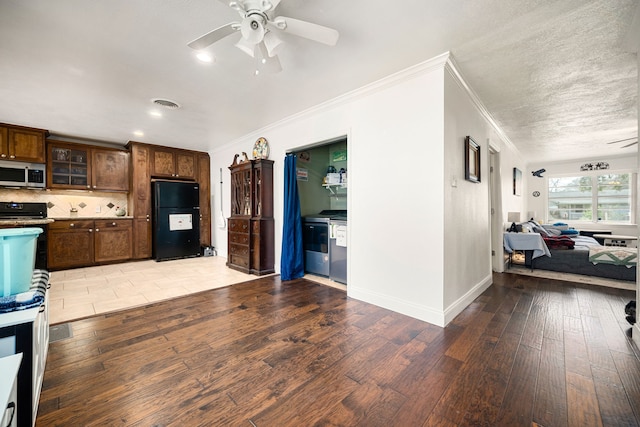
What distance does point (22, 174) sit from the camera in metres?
4.22

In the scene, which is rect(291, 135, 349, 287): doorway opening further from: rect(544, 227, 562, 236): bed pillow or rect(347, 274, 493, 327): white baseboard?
rect(544, 227, 562, 236): bed pillow

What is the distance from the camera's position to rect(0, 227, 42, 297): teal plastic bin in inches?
49.7

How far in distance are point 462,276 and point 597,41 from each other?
230 cm

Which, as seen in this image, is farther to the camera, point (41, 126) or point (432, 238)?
point (41, 126)

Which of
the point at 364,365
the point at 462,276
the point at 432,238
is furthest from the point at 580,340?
the point at 364,365

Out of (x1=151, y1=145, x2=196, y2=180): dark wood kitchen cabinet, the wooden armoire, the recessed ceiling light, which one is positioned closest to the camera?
the recessed ceiling light

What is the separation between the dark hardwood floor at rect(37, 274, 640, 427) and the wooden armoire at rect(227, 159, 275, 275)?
4.58ft

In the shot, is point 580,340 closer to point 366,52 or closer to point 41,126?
point 366,52

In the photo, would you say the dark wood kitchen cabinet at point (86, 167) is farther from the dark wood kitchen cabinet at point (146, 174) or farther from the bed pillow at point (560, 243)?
the bed pillow at point (560, 243)

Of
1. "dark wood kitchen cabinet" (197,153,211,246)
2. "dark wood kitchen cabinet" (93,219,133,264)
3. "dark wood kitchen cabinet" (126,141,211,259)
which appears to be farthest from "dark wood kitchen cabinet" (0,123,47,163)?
"dark wood kitchen cabinet" (197,153,211,246)

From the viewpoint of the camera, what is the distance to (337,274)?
3654 mm

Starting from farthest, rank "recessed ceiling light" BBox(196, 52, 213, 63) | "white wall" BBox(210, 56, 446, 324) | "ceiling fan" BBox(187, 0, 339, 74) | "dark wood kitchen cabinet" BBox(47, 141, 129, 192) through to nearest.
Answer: "dark wood kitchen cabinet" BBox(47, 141, 129, 192)
"white wall" BBox(210, 56, 446, 324)
"recessed ceiling light" BBox(196, 52, 213, 63)
"ceiling fan" BBox(187, 0, 339, 74)

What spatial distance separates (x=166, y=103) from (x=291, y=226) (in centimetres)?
234

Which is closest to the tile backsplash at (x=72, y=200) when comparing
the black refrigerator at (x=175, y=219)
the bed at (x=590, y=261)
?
the black refrigerator at (x=175, y=219)
